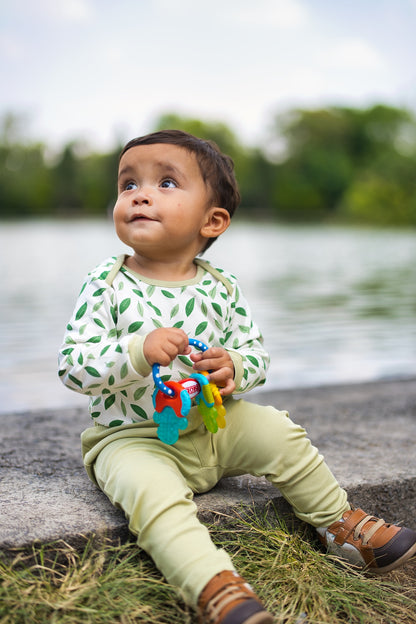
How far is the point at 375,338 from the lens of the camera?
5531 millimetres

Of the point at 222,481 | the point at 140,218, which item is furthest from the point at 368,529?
the point at 140,218

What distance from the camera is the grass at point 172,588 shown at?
1.55 meters

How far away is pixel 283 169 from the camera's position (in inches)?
2162

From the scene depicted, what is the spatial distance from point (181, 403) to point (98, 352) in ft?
0.84

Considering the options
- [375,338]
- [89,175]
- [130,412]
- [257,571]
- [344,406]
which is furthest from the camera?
[89,175]

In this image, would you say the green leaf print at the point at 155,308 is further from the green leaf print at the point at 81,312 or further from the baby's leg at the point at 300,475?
the baby's leg at the point at 300,475

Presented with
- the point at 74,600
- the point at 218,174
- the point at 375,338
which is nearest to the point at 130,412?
the point at 74,600

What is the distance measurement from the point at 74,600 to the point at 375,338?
14.2ft

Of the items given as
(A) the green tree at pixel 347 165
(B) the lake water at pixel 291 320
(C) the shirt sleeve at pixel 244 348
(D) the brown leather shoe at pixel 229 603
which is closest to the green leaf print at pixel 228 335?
(C) the shirt sleeve at pixel 244 348

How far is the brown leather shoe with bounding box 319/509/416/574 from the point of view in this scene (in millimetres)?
1866

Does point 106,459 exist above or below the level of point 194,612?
above

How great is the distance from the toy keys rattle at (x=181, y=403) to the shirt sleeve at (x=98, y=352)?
71 mm

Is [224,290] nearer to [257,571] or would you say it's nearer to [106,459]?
[106,459]

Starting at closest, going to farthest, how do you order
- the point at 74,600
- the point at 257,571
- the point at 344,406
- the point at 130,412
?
the point at 74,600, the point at 257,571, the point at 130,412, the point at 344,406
